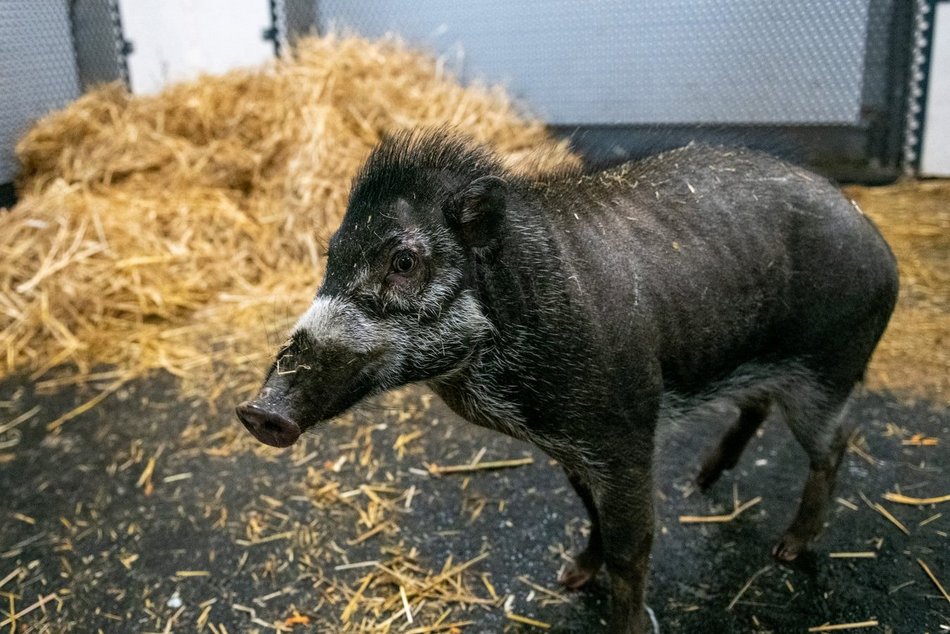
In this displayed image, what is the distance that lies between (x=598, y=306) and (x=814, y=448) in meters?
1.12

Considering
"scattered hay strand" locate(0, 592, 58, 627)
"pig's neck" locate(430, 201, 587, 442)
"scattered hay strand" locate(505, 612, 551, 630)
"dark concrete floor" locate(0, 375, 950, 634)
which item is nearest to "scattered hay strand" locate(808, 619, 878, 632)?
"dark concrete floor" locate(0, 375, 950, 634)

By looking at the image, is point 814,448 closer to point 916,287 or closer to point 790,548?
point 790,548

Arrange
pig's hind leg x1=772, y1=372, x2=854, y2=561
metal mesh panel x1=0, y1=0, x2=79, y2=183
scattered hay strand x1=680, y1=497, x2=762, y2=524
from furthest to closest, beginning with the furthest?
metal mesh panel x1=0, y1=0, x2=79, y2=183, scattered hay strand x1=680, y1=497, x2=762, y2=524, pig's hind leg x1=772, y1=372, x2=854, y2=561

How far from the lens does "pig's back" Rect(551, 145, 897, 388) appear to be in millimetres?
2348

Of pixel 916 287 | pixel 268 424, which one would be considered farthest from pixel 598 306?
pixel 916 287

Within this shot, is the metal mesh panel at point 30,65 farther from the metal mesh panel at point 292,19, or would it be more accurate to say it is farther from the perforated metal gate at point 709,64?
the perforated metal gate at point 709,64

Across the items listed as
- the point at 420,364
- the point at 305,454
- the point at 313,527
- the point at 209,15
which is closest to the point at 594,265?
the point at 420,364

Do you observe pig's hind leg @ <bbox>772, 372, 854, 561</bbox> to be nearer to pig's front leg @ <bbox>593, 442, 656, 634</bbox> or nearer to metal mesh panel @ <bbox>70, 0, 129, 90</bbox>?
pig's front leg @ <bbox>593, 442, 656, 634</bbox>

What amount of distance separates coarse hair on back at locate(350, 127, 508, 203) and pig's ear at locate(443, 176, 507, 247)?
94 millimetres

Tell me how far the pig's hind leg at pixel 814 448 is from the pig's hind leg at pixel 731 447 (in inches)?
13.6

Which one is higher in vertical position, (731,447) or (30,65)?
(30,65)

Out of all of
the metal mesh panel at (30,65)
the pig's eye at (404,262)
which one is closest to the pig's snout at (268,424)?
the pig's eye at (404,262)

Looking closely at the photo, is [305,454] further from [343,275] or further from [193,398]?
[343,275]

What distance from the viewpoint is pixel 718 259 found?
2.46m
